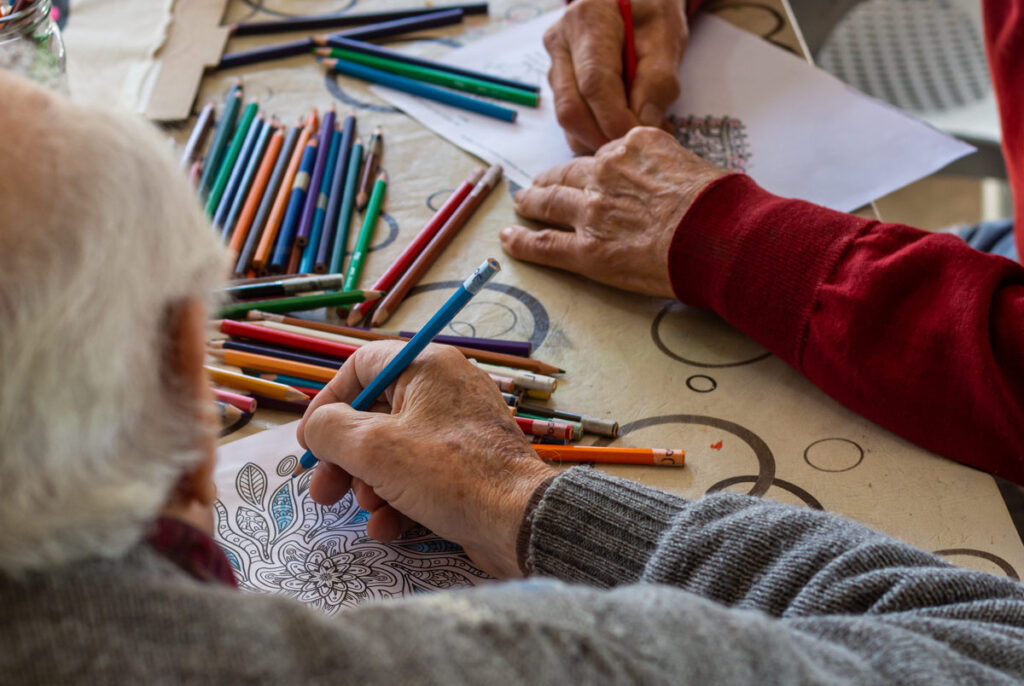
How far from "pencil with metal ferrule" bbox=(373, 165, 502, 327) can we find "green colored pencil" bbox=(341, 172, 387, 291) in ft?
0.16

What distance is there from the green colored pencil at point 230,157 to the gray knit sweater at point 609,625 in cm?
67

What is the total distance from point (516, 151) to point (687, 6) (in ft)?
1.24

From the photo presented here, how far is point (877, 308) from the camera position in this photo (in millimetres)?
800

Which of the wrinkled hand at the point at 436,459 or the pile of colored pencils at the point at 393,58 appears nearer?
the wrinkled hand at the point at 436,459

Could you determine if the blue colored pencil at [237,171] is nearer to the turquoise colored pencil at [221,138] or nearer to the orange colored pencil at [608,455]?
the turquoise colored pencil at [221,138]

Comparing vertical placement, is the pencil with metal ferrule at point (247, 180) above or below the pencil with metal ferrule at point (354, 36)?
below

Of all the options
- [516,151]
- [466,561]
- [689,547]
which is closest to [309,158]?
[516,151]

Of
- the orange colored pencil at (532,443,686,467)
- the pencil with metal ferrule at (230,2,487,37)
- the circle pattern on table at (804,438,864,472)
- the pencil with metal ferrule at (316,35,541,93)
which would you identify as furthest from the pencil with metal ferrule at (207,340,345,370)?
the pencil with metal ferrule at (230,2,487,37)

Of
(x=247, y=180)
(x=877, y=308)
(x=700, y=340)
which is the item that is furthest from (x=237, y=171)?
(x=877, y=308)

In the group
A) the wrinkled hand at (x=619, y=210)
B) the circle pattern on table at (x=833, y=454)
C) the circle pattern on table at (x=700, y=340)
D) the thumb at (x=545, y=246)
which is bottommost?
the circle pattern on table at (x=833, y=454)

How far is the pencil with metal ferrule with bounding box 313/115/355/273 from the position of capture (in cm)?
96

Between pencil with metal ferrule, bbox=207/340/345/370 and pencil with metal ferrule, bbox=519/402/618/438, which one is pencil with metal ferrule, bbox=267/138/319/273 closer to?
pencil with metal ferrule, bbox=207/340/345/370

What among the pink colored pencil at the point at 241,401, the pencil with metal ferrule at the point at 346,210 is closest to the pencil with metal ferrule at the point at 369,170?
the pencil with metal ferrule at the point at 346,210

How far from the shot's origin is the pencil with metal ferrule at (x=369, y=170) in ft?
3.44
